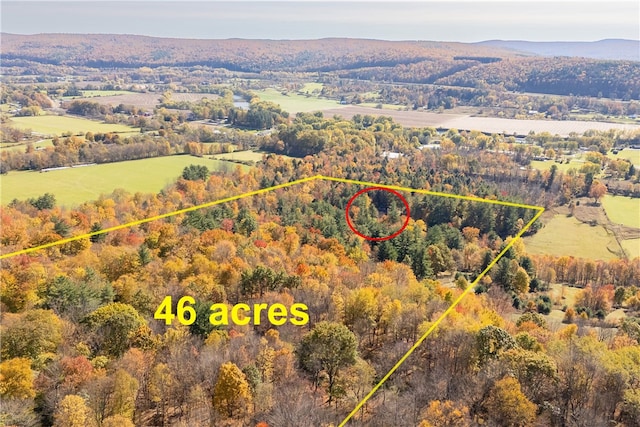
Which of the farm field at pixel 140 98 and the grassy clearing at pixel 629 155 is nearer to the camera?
the grassy clearing at pixel 629 155

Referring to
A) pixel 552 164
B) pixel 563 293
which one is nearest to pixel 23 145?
pixel 563 293

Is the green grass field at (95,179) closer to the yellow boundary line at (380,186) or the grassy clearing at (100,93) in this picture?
the yellow boundary line at (380,186)

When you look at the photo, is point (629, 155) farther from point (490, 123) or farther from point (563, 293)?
point (563, 293)

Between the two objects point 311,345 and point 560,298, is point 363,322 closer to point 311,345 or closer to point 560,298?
point 311,345

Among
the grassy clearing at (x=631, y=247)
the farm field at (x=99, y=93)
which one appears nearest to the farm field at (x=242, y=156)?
the grassy clearing at (x=631, y=247)

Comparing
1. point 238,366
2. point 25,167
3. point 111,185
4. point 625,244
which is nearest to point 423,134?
point 625,244
